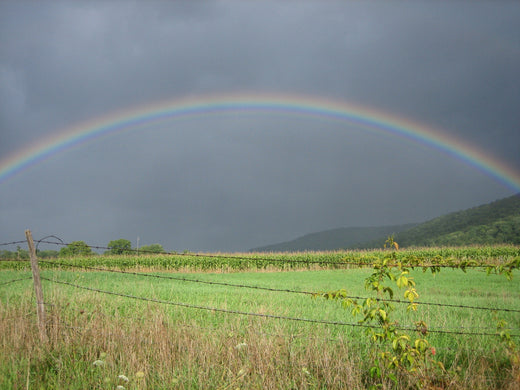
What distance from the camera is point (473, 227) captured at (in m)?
123

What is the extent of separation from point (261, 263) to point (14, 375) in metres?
36.1

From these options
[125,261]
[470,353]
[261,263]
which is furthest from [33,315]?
[125,261]

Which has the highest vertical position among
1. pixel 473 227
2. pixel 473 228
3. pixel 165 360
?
pixel 473 227

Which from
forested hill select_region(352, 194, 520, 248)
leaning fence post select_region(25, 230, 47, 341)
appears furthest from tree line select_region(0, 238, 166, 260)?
forested hill select_region(352, 194, 520, 248)

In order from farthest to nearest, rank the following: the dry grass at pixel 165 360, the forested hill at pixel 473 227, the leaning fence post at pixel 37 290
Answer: the forested hill at pixel 473 227, the leaning fence post at pixel 37 290, the dry grass at pixel 165 360

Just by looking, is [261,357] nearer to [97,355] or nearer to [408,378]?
[408,378]

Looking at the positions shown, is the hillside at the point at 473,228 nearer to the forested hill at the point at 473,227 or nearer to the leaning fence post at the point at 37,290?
the forested hill at the point at 473,227

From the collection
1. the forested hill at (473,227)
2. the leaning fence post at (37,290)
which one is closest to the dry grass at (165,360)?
the leaning fence post at (37,290)

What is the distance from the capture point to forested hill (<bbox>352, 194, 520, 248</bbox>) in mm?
103750

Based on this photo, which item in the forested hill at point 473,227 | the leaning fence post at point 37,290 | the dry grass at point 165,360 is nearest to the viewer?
the dry grass at point 165,360

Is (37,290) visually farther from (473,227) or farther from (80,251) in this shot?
(473,227)

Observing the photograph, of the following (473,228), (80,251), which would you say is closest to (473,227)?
(473,228)

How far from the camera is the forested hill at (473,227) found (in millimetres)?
103750

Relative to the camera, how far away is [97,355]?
18.6 feet
